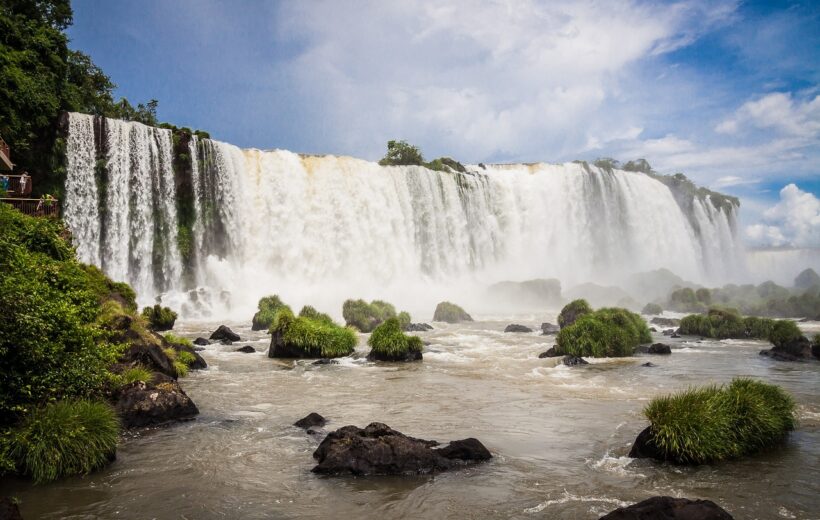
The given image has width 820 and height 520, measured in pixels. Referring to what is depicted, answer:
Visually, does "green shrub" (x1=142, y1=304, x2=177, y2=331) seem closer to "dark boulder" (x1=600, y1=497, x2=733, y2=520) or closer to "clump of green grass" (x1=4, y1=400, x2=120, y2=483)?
"clump of green grass" (x1=4, y1=400, x2=120, y2=483)

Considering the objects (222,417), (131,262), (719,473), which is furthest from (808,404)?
(131,262)

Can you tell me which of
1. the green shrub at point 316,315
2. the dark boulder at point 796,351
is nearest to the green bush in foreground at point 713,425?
the dark boulder at point 796,351

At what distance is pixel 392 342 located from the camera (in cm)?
1917

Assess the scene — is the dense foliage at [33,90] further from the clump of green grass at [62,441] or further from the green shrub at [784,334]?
the green shrub at [784,334]

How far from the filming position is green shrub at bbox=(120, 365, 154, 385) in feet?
35.6

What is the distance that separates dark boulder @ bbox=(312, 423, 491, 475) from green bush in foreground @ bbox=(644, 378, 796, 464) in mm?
2756

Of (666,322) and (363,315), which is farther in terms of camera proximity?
(666,322)

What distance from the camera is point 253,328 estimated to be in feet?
97.0

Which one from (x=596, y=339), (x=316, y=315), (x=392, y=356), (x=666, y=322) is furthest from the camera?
(x=666, y=322)

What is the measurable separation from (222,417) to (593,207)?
61887mm

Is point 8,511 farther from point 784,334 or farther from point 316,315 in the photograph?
point 784,334

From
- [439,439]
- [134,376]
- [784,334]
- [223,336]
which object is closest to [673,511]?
[439,439]

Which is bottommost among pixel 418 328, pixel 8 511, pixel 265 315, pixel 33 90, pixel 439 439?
pixel 439 439

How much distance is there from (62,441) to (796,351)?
22135mm
